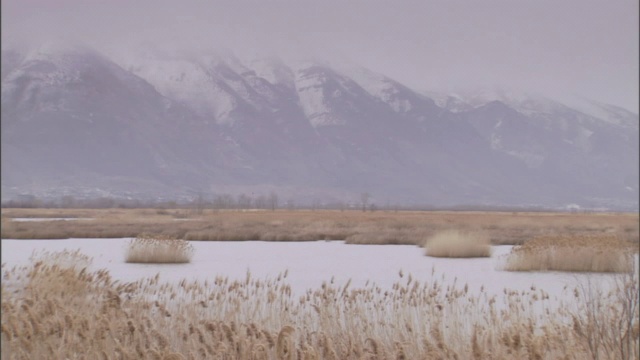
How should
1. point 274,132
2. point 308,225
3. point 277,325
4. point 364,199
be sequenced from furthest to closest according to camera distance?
point 308,225 < point 274,132 < point 364,199 < point 277,325

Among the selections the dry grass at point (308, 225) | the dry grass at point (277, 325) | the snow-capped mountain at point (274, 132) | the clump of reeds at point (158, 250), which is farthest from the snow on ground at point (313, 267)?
the snow-capped mountain at point (274, 132)

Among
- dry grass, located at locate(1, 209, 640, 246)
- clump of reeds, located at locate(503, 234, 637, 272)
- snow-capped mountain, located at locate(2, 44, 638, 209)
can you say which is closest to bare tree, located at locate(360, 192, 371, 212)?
snow-capped mountain, located at locate(2, 44, 638, 209)

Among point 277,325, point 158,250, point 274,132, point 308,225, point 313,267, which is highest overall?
point 274,132

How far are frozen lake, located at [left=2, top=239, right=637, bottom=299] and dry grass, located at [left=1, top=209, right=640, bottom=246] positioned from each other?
40 cm

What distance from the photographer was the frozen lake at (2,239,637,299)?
847 cm

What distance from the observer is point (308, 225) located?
53.6 feet

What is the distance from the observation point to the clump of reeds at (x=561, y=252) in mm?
9367

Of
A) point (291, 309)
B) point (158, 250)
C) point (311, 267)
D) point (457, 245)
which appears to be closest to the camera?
point (291, 309)

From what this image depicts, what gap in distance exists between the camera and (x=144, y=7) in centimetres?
889

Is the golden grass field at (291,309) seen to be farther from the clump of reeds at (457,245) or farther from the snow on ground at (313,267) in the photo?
the snow on ground at (313,267)

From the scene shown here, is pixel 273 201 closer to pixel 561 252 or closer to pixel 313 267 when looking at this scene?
pixel 313 267

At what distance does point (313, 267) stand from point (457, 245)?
2577 mm

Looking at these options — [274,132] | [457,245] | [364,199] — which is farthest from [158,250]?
[274,132]

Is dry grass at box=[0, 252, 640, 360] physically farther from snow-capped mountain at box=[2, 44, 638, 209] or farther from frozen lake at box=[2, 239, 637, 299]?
snow-capped mountain at box=[2, 44, 638, 209]
